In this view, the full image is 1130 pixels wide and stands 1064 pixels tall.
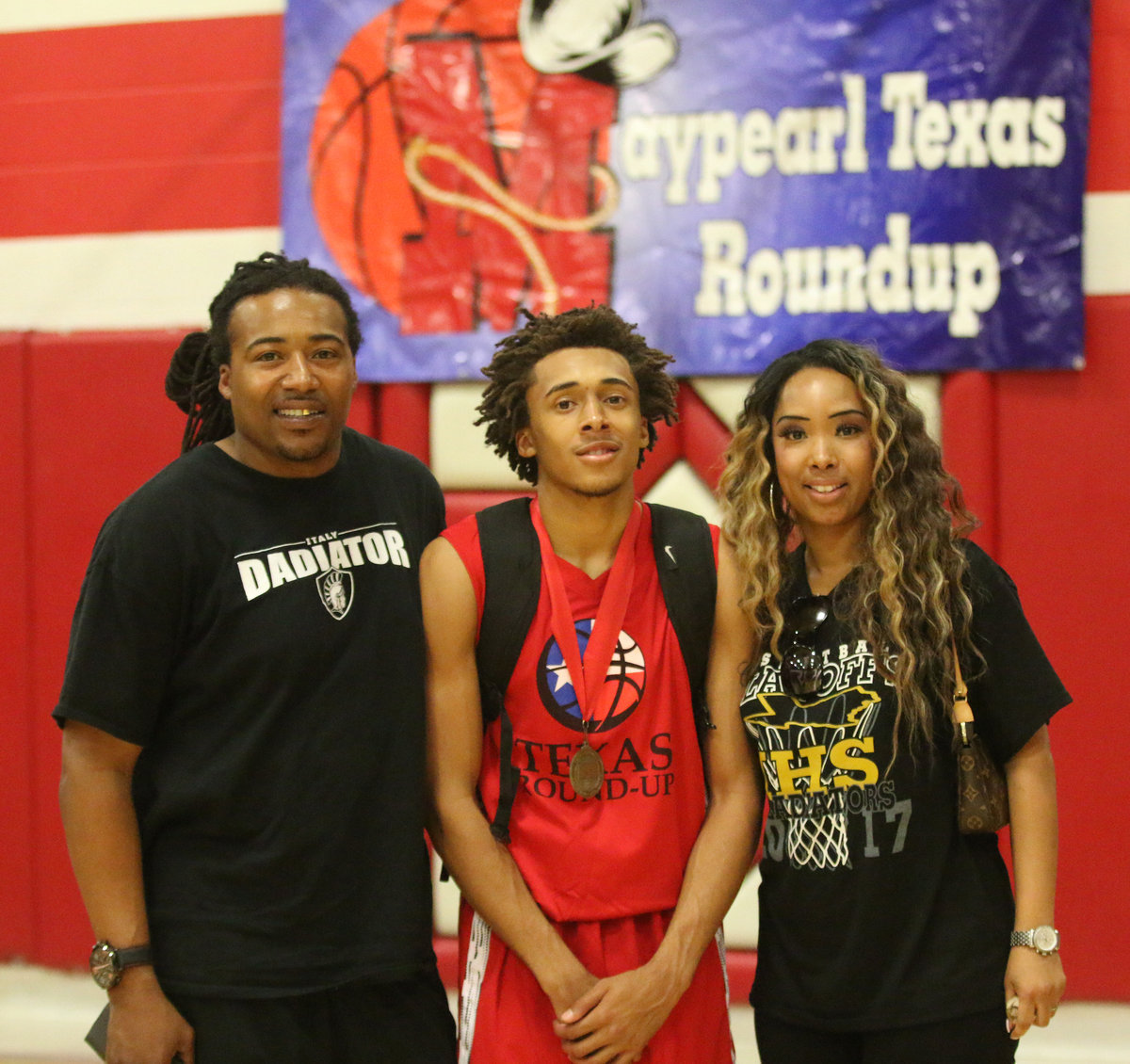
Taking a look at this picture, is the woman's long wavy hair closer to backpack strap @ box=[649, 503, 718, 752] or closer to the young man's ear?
backpack strap @ box=[649, 503, 718, 752]

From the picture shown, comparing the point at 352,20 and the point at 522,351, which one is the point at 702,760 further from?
the point at 352,20

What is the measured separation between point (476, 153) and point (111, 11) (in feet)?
4.08

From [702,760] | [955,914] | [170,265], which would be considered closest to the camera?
[955,914]

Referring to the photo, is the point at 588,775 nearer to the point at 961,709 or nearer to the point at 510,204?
the point at 961,709

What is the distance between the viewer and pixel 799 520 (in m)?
2.02

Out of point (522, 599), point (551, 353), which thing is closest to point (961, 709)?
point (522, 599)

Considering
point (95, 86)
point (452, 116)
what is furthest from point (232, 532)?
point (95, 86)

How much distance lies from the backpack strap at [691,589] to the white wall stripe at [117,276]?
1.96 meters

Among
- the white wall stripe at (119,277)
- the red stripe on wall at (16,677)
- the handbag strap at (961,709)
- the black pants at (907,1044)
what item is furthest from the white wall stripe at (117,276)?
the black pants at (907,1044)

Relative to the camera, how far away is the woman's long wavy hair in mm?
1801

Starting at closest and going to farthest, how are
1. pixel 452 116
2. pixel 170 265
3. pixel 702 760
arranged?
pixel 702 760, pixel 452 116, pixel 170 265

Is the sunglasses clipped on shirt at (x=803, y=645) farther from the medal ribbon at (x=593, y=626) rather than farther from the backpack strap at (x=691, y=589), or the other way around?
the medal ribbon at (x=593, y=626)

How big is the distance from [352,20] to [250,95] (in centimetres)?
39

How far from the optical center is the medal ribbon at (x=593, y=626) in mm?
1841
